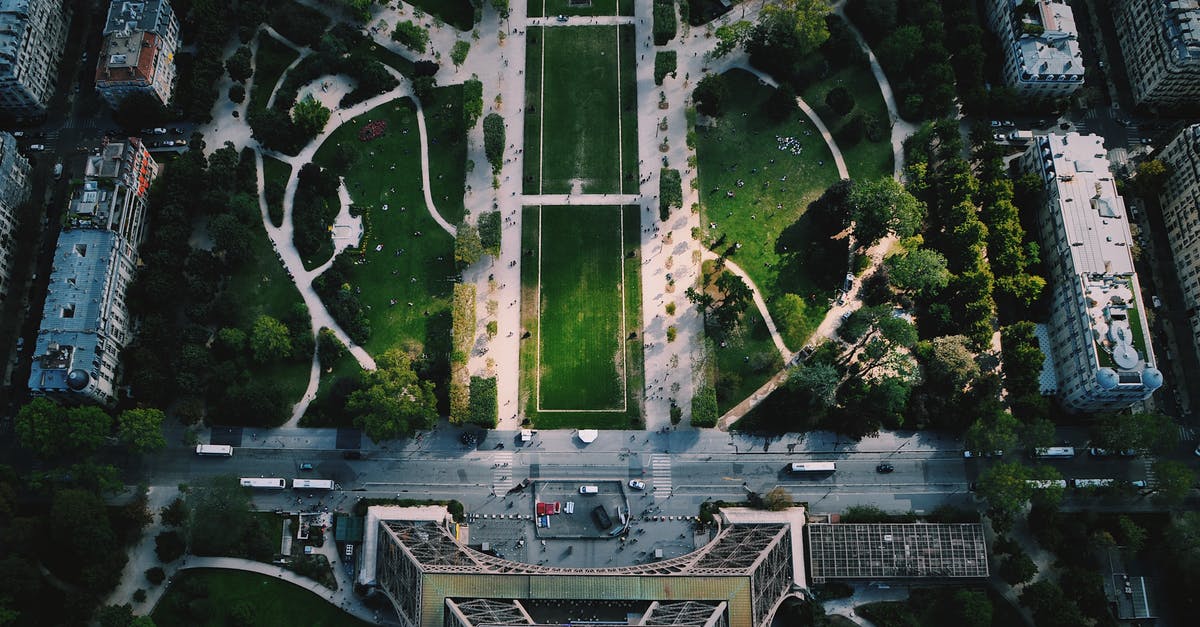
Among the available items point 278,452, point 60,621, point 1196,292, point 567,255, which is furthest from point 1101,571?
point 60,621

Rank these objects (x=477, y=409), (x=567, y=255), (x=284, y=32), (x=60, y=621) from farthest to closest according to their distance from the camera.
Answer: (x=284, y=32) → (x=567, y=255) → (x=477, y=409) → (x=60, y=621)

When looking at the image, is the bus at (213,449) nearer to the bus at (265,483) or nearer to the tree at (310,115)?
the bus at (265,483)

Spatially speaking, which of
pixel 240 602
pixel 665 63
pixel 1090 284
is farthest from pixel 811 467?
pixel 240 602

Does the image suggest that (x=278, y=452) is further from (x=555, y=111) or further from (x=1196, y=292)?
(x=1196, y=292)

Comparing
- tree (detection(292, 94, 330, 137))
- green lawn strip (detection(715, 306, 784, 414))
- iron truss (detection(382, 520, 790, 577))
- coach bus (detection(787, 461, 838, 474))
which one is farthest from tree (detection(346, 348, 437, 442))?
coach bus (detection(787, 461, 838, 474))

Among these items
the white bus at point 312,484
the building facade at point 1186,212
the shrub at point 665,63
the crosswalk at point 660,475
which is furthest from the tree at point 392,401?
the building facade at point 1186,212

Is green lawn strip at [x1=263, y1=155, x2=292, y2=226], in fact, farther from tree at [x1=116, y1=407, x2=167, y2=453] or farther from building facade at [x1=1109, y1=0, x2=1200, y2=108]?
building facade at [x1=1109, y1=0, x2=1200, y2=108]

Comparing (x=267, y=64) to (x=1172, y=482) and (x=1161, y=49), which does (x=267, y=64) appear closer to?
(x=1161, y=49)
